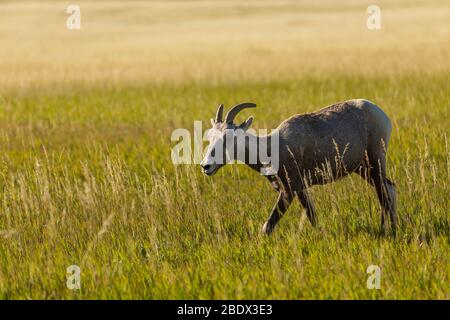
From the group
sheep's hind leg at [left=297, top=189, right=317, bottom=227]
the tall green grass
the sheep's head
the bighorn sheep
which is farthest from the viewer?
sheep's hind leg at [left=297, top=189, right=317, bottom=227]

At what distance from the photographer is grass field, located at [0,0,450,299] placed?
6.63m

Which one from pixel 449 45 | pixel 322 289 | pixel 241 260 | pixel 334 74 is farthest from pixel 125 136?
pixel 449 45

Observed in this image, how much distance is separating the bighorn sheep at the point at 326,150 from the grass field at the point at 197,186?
0.23m

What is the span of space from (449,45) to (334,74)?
8.47m

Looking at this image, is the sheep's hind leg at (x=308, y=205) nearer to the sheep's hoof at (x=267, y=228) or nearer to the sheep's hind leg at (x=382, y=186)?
the sheep's hoof at (x=267, y=228)

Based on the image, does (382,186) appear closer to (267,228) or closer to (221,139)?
(267,228)

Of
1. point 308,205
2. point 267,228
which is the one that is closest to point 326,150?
point 308,205

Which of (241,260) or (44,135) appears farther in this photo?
(44,135)

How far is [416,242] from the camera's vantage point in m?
7.08

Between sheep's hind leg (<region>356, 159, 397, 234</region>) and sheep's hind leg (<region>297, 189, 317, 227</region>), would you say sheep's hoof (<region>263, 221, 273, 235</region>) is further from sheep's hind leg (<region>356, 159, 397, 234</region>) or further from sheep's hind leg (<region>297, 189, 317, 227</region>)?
sheep's hind leg (<region>356, 159, 397, 234</region>)

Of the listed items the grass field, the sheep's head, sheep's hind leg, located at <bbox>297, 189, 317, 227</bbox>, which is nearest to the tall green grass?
the grass field

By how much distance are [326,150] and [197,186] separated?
150 centimetres

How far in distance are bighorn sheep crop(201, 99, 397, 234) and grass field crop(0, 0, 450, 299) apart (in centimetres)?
23
